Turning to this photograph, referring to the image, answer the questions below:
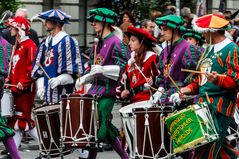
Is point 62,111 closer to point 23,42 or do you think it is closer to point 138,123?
point 138,123

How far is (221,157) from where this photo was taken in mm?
10273

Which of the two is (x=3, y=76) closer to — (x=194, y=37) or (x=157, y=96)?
(x=157, y=96)

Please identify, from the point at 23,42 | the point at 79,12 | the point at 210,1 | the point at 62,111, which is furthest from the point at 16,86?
the point at 210,1

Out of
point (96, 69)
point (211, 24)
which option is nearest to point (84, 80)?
point (96, 69)

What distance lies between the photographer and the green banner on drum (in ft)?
32.0

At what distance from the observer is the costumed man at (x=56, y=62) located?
12.2m

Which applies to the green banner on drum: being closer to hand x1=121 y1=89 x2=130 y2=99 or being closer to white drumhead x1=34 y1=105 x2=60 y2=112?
hand x1=121 y1=89 x2=130 y2=99

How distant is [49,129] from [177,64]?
1769 millimetres

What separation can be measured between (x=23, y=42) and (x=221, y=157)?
13.1 feet

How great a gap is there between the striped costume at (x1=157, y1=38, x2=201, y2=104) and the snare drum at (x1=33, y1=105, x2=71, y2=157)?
1365mm

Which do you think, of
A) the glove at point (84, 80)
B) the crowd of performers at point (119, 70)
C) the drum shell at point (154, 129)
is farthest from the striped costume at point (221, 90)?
the glove at point (84, 80)

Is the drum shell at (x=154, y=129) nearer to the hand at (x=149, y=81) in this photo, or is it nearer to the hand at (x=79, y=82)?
the hand at (x=149, y=81)

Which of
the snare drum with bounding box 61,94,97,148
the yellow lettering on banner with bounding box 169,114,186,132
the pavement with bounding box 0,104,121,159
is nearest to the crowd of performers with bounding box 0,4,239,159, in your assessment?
the snare drum with bounding box 61,94,97,148

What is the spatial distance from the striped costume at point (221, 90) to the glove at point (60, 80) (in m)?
2.35
